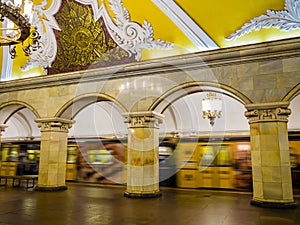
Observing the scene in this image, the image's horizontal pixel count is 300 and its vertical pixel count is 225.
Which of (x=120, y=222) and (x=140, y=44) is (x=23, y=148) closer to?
(x=140, y=44)

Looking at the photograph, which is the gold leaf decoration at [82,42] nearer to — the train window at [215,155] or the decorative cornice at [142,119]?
the decorative cornice at [142,119]

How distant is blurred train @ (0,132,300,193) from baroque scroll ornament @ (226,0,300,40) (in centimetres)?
319

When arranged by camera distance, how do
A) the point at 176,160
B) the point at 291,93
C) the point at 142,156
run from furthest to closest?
the point at 176,160 → the point at 142,156 → the point at 291,93

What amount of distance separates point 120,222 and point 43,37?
6.29m

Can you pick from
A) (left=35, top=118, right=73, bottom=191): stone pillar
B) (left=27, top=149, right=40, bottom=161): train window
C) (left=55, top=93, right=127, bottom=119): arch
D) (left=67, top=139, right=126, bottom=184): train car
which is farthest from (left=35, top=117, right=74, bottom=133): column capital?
(left=27, top=149, right=40, bottom=161): train window

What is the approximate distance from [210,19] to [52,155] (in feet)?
18.4

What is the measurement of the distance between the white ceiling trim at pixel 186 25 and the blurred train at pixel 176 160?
3085 millimetres

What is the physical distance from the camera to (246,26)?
6.08 metres

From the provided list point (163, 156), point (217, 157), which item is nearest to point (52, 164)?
point (163, 156)

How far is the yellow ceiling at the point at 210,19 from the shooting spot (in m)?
5.85

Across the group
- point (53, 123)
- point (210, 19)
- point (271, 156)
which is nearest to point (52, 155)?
point (53, 123)

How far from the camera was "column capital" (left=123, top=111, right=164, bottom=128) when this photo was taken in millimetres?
6801

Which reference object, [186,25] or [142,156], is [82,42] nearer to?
[186,25]

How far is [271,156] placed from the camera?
5625 mm
